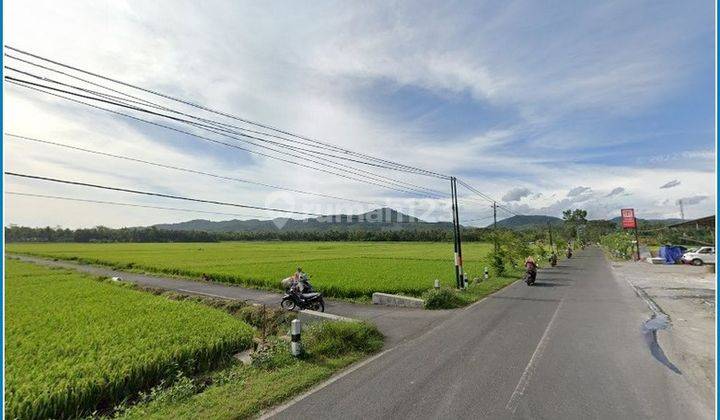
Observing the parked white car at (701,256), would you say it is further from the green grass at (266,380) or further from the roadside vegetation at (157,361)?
the green grass at (266,380)

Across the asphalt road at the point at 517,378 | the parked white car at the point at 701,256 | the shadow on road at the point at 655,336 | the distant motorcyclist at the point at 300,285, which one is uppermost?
the distant motorcyclist at the point at 300,285

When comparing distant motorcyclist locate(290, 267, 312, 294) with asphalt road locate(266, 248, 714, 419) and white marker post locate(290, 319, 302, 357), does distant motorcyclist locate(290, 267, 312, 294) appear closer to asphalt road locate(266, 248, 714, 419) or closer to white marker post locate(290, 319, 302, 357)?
asphalt road locate(266, 248, 714, 419)

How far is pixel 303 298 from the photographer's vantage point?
13.6m

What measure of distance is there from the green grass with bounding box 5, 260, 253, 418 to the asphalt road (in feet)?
10.9

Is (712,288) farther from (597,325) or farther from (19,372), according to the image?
(19,372)

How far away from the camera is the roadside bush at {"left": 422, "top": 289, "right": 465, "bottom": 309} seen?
1346cm

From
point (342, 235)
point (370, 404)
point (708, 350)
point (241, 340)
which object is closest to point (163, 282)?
point (241, 340)

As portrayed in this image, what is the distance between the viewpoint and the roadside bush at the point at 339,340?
26.6ft

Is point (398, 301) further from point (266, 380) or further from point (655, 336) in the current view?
point (266, 380)

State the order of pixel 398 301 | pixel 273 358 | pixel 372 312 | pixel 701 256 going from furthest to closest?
pixel 701 256 → pixel 398 301 → pixel 372 312 → pixel 273 358

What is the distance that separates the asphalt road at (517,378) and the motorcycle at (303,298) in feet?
16.1

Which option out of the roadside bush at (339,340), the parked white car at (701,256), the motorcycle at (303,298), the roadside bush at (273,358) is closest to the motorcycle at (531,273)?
the motorcycle at (303,298)

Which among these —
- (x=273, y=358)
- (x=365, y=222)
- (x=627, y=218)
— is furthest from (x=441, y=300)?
(x=365, y=222)

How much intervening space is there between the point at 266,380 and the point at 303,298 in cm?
711
